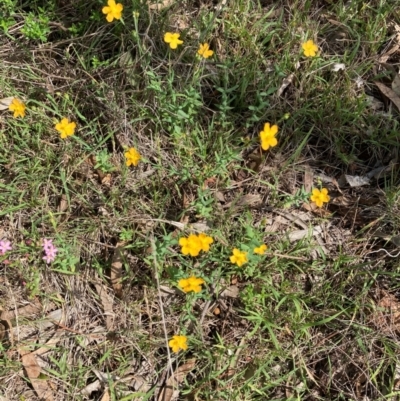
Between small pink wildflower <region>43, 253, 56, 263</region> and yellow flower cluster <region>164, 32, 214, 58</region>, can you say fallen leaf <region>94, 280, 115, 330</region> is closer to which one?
small pink wildflower <region>43, 253, 56, 263</region>

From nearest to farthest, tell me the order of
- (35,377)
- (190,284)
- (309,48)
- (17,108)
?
(190,284) < (35,377) < (17,108) < (309,48)

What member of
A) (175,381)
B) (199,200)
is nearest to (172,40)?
(199,200)

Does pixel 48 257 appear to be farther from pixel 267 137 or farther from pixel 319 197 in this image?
pixel 319 197

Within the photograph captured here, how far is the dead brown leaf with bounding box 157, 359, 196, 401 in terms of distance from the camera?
2.63 metres

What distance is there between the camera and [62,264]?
2.69m

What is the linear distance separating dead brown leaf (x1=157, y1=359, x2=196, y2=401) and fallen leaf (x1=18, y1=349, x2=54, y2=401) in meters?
0.57

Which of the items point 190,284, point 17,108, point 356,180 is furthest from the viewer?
point 356,180

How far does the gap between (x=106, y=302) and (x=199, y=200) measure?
74cm

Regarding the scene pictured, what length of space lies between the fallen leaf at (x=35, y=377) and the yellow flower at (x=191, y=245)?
991 mm

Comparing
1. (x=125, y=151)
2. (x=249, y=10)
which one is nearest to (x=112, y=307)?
(x=125, y=151)

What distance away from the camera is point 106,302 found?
276cm

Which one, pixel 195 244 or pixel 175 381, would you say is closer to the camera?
pixel 195 244

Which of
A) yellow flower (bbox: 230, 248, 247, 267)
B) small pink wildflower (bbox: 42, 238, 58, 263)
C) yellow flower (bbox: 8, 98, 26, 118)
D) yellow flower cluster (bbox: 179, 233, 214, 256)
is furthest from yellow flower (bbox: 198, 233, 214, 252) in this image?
yellow flower (bbox: 8, 98, 26, 118)

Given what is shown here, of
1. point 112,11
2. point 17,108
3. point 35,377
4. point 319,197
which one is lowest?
point 35,377
